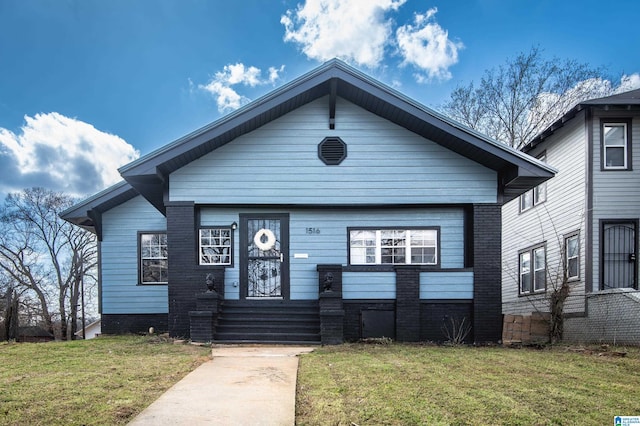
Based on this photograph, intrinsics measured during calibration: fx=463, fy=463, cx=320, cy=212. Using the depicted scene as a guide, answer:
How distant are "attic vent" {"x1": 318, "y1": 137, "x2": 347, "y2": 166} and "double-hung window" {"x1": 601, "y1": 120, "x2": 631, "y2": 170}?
7133 mm

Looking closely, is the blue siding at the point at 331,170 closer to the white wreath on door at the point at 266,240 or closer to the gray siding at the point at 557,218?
the white wreath on door at the point at 266,240

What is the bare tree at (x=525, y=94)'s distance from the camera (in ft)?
70.5

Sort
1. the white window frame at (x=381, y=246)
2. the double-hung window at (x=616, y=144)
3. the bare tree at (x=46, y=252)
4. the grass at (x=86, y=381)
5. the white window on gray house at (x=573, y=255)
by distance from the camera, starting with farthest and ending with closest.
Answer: the bare tree at (x=46, y=252), the white window on gray house at (x=573, y=255), the double-hung window at (x=616, y=144), the white window frame at (x=381, y=246), the grass at (x=86, y=381)

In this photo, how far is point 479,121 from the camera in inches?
961

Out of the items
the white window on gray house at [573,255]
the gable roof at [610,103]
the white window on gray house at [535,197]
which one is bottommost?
the white window on gray house at [573,255]

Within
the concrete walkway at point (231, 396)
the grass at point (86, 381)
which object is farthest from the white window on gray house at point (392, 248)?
the grass at point (86, 381)

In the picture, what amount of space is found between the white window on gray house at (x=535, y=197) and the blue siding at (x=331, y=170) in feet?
19.0

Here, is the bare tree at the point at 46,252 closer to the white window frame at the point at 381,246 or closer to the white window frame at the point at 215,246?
the white window frame at the point at 215,246

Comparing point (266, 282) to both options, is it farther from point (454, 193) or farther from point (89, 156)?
point (89, 156)

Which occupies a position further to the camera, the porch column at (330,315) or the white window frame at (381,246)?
the white window frame at (381,246)

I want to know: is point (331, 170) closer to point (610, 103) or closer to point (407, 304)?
point (407, 304)

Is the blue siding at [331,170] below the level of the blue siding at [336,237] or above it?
above

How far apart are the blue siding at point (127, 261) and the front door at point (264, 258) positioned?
3.98m

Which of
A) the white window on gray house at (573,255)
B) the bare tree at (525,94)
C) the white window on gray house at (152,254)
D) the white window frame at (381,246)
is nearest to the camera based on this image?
the white window frame at (381,246)
